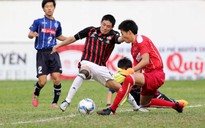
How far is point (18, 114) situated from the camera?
11516 millimetres

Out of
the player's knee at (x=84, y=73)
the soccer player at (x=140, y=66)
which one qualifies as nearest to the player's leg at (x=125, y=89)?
the soccer player at (x=140, y=66)

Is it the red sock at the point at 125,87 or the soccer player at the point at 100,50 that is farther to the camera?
the soccer player at the point at 100,50

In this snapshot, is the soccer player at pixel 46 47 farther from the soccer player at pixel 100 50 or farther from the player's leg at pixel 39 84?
the soccer player at pixel 100 50

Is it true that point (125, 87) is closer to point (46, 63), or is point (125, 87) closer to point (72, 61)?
point (46, 63)

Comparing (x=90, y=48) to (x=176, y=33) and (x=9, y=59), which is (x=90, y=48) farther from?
(x=176, y=33)

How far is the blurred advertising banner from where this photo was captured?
86.3ft

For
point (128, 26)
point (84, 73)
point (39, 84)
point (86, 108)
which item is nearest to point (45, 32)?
point (39, 84)

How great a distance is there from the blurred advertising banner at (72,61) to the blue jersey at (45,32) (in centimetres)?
1258

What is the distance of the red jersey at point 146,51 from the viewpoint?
1073cm

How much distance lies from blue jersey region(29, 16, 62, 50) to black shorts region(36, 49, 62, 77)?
134mm

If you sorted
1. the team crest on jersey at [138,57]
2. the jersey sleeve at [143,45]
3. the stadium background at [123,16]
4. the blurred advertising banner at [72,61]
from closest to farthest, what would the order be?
the jersey sleeve at [143,45], the team crest on jersey at [138,57], the blurred advertising banner at [72,61], the stadium background at [123,16]

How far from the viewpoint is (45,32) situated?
13516 mm

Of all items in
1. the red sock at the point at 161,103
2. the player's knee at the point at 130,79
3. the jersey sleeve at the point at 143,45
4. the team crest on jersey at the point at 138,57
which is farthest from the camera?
the red sock at the point at 161,103

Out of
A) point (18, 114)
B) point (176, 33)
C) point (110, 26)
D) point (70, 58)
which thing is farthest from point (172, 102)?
point (176, 33)
